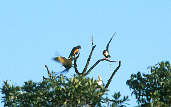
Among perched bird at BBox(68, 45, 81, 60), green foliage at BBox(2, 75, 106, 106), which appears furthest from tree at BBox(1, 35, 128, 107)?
perched bird at BBox(68, 45, 81, 60)

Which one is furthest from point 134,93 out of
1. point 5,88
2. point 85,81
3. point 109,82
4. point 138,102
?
point 5,88

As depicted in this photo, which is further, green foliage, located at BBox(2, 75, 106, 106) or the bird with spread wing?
the bird with spread wing

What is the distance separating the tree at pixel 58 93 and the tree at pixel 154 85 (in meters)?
1.05

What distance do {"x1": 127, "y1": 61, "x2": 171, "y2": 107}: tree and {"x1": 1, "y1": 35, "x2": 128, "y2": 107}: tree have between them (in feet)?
3.44

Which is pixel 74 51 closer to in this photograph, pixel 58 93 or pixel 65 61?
pixel 65 61

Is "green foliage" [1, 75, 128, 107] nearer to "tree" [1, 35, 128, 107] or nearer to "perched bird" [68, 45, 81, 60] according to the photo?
"tree" [1, 35, 128, 107]

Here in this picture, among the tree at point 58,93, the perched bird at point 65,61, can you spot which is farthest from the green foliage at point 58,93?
the perched bird at point 65,61

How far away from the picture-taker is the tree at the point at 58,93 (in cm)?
3023

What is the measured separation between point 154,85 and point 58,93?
17.4ft

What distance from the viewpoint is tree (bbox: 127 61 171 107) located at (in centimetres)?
2984

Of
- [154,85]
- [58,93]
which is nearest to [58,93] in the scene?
[58,93]

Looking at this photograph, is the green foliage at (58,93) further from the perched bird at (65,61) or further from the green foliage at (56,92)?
the perched bird at (65,61)

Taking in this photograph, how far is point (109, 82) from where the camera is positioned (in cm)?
3578

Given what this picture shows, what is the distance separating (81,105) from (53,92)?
6.44 feet
